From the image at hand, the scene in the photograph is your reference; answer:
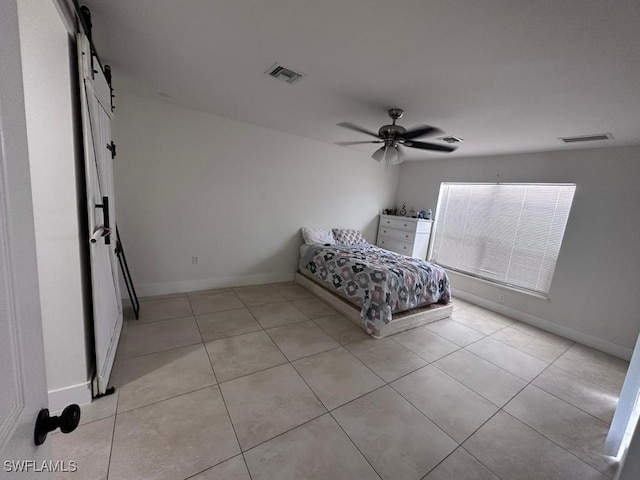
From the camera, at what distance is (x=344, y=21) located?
148cm

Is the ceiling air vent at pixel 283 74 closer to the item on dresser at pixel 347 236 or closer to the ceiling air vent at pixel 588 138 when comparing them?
the item on dresser at pixel 347 236

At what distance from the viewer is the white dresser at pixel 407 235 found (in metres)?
4.71

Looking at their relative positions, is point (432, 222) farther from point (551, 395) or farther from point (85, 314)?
point (85, 314)

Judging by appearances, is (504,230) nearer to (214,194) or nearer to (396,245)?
(396,245)

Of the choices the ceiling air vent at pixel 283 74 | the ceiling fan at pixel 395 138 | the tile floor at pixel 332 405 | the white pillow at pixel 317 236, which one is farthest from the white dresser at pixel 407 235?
the ceiling air vent at pixel 283 74

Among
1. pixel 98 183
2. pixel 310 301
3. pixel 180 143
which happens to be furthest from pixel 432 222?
pixel 98 183

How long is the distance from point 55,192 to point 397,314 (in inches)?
128

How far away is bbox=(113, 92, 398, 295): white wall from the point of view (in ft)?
10.2

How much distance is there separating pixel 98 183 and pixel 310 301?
271cm

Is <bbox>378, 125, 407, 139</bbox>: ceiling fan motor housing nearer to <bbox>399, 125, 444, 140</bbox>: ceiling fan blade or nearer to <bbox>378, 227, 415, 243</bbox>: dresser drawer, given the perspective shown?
<bbox>399, 125, 444, 140</bbox>: ceiling fan blade

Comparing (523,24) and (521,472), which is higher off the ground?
(523,24)

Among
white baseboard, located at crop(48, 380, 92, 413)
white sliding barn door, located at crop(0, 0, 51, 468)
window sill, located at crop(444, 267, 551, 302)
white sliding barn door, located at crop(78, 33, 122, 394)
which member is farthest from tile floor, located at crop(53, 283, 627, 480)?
white sliding barn door, located at crop(0, 0, 51, 468)

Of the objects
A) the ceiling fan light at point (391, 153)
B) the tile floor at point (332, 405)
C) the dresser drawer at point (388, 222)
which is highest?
the ceiling fan light at point (391, 153)

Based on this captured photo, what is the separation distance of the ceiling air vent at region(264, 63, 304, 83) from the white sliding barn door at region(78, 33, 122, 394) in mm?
1187
